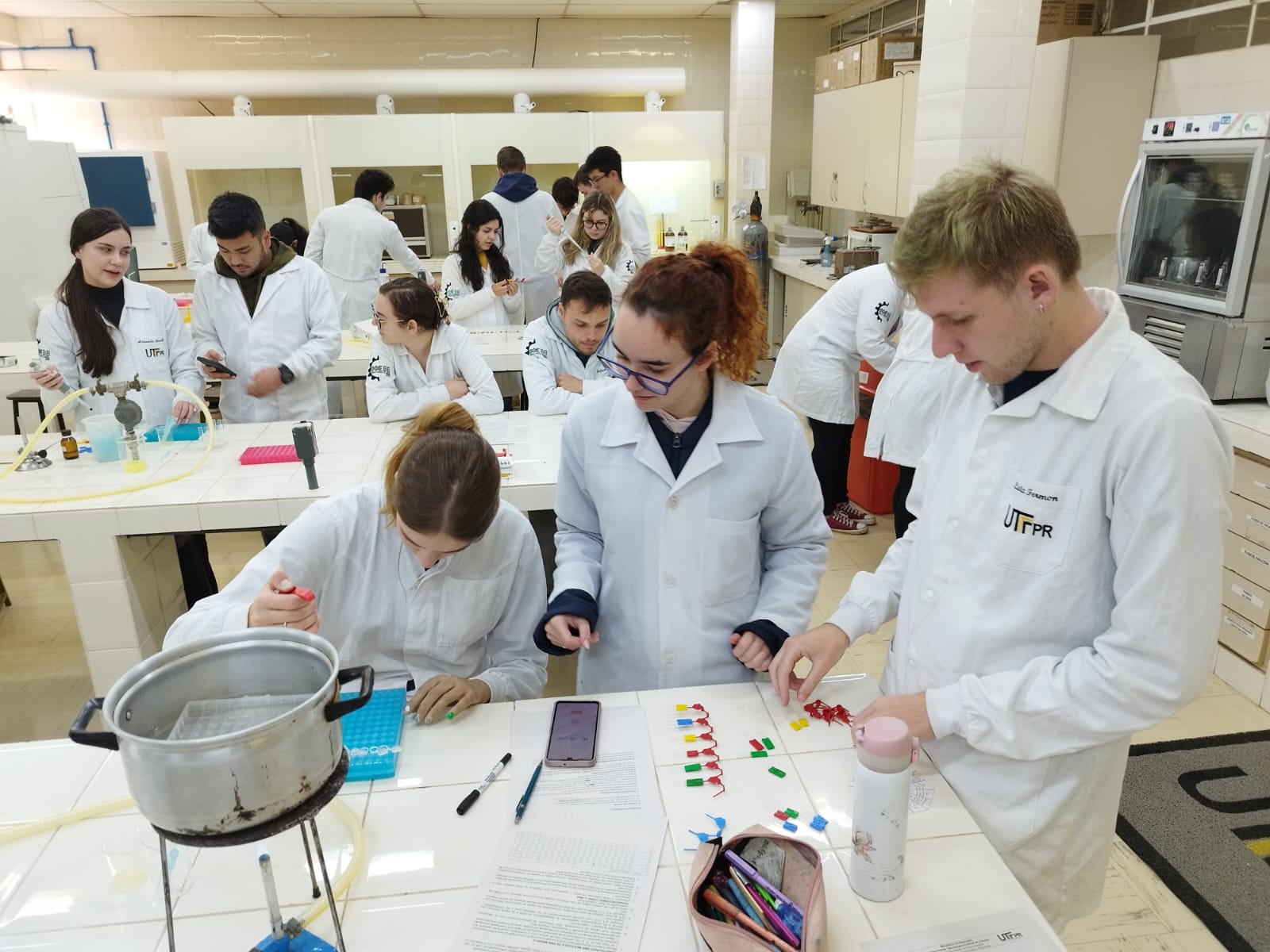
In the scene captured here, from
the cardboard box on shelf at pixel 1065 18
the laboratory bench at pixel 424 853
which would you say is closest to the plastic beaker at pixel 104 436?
the laboratory bench at pixel 424 853

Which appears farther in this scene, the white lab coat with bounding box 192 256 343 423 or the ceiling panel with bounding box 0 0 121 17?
the ceiling panel with bounding box 0 0 121 17

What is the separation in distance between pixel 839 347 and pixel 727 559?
2.29 meters

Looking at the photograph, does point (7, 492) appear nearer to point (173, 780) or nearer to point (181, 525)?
point (181, 525)

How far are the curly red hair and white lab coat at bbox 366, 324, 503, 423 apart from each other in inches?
67.9

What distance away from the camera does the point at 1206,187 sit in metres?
2.87

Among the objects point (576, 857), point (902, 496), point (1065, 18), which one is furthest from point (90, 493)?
point (1065, 18)

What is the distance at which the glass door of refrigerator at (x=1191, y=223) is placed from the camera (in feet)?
8.98

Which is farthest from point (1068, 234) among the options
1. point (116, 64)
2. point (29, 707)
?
point (116, 64)

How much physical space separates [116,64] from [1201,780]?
8.48 m

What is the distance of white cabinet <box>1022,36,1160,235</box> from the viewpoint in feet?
11.5

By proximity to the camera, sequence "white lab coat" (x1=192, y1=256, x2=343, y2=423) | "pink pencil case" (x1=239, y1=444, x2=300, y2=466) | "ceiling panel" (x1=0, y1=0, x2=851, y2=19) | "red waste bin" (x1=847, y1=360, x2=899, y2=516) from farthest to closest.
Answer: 1. "ceiling panel" (x1=0, y1=0, x2=851, y2=19)
2. "red waste bin" (x1=847, y1=360, x2=899, y2=516)
3. "white lab coat" (x1=192, y1=256, x2=343, y2=423)
4. "pink pencil case" (x1=239, y1=444, x2=300, y2=466)

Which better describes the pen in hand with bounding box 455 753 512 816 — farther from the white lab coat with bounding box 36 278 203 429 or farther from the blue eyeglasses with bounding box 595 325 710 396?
the white lab coat with bounding box 36 278 203 429

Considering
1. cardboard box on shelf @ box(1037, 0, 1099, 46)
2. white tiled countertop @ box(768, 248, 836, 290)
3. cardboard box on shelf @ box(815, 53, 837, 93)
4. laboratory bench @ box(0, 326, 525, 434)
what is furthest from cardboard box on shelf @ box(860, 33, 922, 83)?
laboratory bench @ box(0, 326, 525, 434)

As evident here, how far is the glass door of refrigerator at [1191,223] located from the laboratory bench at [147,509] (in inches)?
90.1
